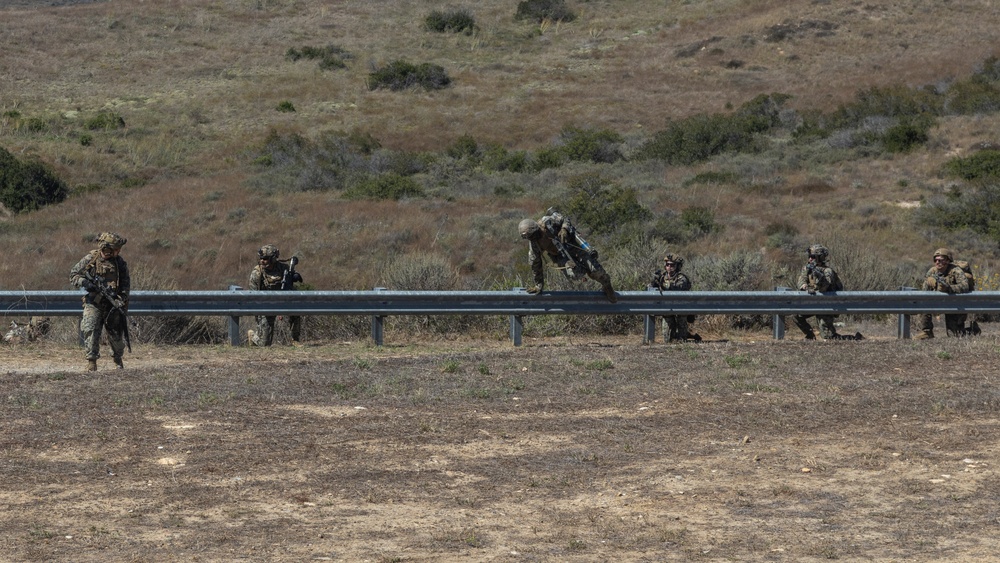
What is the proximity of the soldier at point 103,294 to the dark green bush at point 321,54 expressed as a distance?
152ft

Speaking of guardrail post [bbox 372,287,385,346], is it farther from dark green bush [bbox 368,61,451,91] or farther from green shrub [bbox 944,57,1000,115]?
dark green bush [bbox 368,61,451,91]

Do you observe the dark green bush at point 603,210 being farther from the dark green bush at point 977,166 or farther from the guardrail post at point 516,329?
the guardrail post at point 516,329

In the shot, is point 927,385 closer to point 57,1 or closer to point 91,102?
point 91,102

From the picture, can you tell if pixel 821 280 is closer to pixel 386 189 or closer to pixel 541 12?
pixel 386 189

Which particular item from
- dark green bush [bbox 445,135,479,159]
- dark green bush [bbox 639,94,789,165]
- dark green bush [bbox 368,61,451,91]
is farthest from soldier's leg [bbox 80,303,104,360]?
dark green bush [bbox 368,61,451,91]

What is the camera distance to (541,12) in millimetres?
67875

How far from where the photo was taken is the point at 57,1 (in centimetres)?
7344

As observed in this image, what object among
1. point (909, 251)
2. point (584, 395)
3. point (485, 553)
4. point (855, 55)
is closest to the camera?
point (485, 553)

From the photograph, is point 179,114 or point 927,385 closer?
point 927,385

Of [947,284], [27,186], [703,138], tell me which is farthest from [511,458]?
[703,138]

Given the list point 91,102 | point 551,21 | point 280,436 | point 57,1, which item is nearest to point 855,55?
point 551,21

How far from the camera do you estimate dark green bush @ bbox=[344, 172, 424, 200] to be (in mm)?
33906

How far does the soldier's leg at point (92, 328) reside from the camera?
37.9 ft

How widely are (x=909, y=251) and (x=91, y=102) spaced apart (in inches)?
1430
